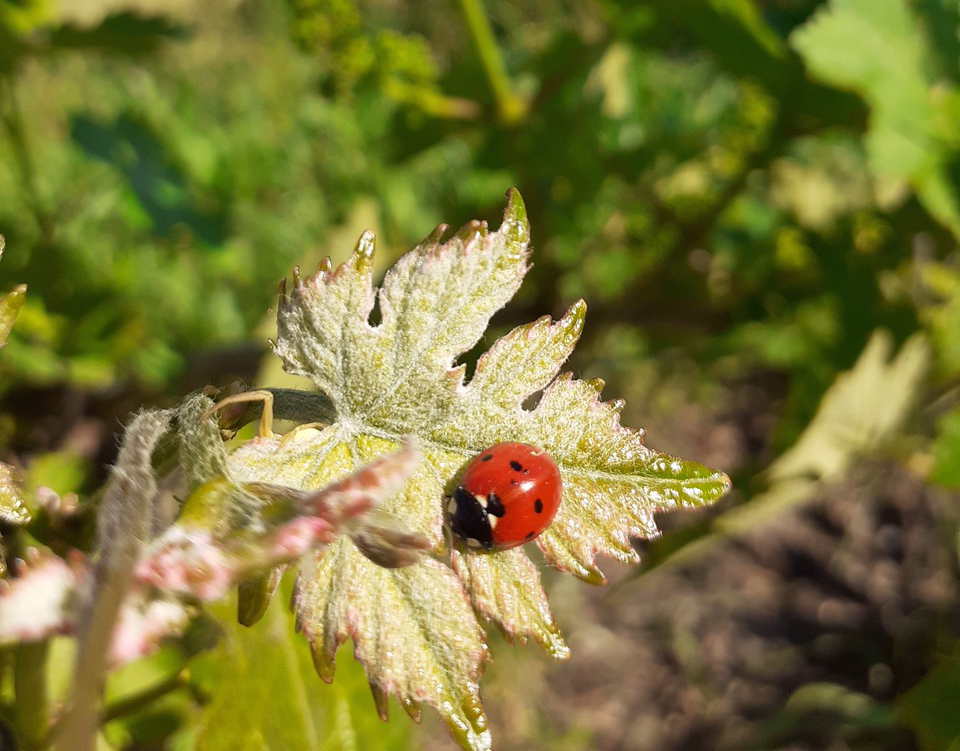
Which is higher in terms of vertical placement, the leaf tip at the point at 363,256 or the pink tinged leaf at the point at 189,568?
the leaf tip at the point at 363,256

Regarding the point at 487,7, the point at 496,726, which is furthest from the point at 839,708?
the point at 487,7

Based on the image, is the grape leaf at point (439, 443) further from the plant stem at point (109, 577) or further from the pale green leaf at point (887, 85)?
the pale green leaf at point (887, 85)

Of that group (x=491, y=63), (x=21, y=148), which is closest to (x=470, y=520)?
(x=491, y=63)

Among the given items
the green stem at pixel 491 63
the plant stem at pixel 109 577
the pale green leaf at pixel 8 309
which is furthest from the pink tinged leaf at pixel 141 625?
the green stem at pixel 491 63

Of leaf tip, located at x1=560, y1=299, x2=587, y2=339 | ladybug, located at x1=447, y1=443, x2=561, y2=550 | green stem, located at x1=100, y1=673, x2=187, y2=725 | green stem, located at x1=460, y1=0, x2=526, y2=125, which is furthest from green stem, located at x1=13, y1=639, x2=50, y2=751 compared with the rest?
green stem, located at x1=460, y1=0, x2=526, y2=125

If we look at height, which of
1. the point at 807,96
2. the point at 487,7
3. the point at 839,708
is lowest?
the point at 839,708

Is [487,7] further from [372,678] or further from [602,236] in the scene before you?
[372,678]

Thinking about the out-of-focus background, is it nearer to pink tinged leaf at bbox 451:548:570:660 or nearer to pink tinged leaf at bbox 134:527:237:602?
pink tinged leaf at bbox 451:548:570:660
